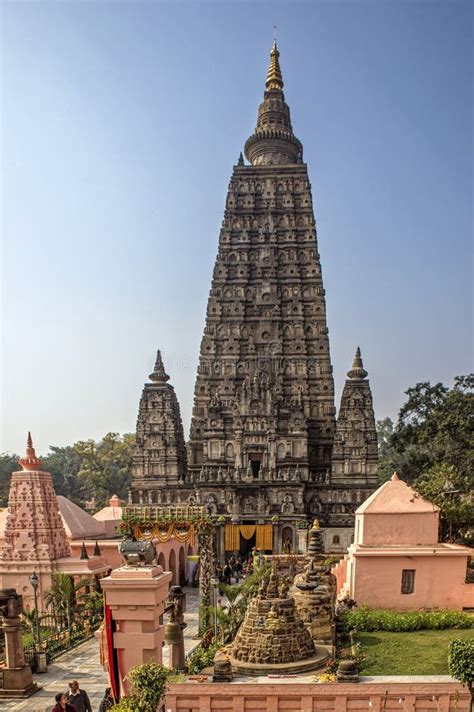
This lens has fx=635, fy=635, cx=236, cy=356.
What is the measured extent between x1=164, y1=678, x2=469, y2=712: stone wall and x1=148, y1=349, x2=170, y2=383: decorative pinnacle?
111 ft

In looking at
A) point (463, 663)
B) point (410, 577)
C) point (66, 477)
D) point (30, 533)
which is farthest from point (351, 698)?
point (66, 477)

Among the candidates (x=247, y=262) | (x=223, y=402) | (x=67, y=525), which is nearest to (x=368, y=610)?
(x=67, y=525)

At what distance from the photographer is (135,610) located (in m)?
8.36

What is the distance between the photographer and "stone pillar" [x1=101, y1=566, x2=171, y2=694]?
8328mm

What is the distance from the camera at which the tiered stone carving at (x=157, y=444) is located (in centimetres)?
4253

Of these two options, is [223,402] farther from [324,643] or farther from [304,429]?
[324,643]

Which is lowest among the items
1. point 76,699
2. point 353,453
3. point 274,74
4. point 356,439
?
point 76,699

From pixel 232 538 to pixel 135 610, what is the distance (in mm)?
29506

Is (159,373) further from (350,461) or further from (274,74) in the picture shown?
(274,74)

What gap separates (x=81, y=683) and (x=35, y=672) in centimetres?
185

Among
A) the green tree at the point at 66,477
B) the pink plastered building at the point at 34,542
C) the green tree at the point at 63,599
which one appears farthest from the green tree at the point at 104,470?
the green tree at the point at 63,599

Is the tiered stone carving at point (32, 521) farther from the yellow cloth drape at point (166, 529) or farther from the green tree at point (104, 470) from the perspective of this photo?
the green tree at point (104, 470)

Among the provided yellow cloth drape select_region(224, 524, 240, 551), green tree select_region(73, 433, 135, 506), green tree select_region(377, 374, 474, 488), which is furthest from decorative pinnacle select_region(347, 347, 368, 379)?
green tree select_region(73, 433, 135, 506)

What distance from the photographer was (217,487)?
38719 mm
